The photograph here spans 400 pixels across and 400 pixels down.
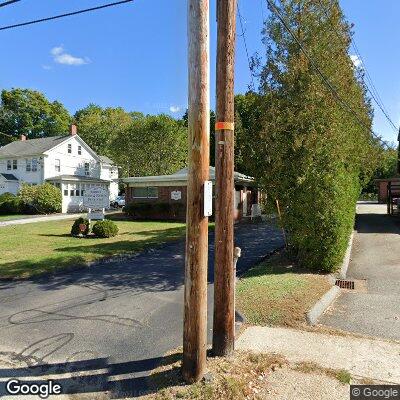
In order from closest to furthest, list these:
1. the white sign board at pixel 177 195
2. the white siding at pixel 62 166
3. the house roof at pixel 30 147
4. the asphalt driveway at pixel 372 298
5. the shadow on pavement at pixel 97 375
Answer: the shadow on pavement at pixel 97 375
the asphalt driveway at pixel 372 298
the white sign board at pixel 177 195
the white siding at pixel 62 166
the house roof at pixel 30 147

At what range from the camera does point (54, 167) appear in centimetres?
4066

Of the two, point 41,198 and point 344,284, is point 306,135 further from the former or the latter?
point 41,198

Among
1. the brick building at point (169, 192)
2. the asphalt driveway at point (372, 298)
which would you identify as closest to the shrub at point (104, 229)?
the asphalt driveway at point (372, 298)

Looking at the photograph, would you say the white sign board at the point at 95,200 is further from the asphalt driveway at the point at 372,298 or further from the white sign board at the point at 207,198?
the white sign board at the point at 207,198

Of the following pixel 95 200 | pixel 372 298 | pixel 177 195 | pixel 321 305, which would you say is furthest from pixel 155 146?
pixel 321 305

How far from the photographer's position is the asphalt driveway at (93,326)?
15.7ft

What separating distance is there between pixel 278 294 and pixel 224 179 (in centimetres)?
395

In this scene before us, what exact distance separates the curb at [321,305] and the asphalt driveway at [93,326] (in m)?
1.71

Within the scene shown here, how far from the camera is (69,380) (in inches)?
182

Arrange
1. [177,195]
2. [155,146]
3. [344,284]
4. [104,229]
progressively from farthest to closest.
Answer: [155,146], [177,195], [104,229], [344,284]

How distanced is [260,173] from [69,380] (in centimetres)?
774

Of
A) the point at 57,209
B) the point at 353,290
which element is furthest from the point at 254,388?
the point at 57,209

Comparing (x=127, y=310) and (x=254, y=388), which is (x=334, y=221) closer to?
(x=127, y=310)

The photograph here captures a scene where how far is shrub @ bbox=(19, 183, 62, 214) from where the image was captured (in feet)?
111
